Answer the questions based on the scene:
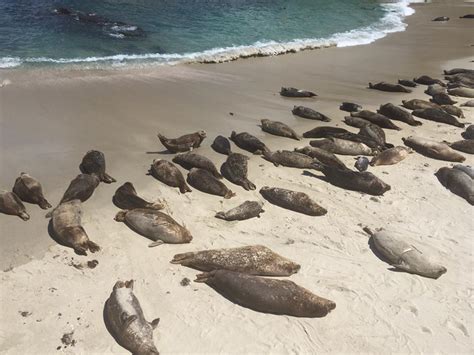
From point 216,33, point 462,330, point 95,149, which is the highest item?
point 216,33

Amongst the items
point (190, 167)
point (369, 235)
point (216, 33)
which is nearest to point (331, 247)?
point (369, 235)

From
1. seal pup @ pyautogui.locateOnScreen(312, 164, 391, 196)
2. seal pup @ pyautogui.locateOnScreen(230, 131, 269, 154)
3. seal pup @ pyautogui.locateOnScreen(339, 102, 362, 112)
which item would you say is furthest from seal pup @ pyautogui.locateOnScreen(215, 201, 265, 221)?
seal pup @ pyautogui.locateOnScreen(339, 102, 362, 112)

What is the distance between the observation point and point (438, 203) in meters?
6.19

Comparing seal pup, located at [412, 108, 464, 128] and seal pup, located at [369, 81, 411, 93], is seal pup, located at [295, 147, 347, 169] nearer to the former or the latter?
seal pup, located at [412, 108, 464, 128]

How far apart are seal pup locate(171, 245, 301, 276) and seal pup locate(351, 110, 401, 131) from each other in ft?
16.9

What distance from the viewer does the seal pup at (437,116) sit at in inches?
356

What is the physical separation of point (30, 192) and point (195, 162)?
2.37 m

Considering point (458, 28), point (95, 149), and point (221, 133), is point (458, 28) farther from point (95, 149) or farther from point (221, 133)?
point (95, 149)

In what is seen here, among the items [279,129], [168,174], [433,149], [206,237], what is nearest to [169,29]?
[279,129]

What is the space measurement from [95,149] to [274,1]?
19527 mm

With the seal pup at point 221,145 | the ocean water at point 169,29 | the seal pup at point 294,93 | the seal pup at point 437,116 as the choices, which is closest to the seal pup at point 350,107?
the seal pup at point 294,93

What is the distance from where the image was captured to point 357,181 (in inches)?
254

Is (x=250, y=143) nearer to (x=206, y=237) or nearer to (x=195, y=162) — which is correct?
(x=195, y=162)

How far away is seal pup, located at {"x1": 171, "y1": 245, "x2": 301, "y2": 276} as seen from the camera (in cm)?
471
